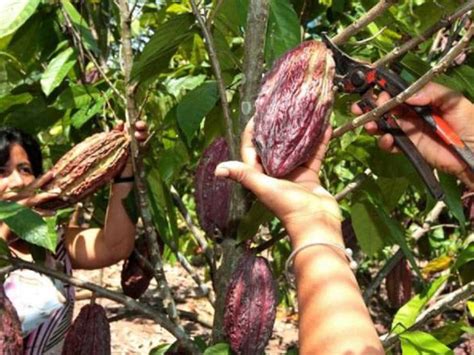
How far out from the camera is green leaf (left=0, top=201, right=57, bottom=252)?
4.26ft

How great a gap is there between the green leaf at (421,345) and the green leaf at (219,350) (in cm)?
32

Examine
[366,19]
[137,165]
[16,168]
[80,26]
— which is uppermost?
[80,26]

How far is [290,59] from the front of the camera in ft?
3.95

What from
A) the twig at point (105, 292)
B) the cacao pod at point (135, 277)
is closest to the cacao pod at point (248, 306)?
the twig at point (105, 292)

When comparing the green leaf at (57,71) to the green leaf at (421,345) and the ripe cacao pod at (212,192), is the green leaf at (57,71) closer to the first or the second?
the ripe cacao pod at (212,192)

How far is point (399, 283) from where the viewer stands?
2.58 m

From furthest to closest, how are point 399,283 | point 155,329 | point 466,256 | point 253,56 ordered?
point 155,329 → point 399,283 → point 466,256 → point 253,56

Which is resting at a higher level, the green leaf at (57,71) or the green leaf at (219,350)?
the green leaf at (57,71)

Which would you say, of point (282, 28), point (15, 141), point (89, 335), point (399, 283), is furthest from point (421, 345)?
point (399, 283)

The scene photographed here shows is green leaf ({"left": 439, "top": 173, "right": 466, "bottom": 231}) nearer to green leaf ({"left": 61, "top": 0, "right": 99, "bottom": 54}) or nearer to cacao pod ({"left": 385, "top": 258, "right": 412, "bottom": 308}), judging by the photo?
green leaf ({"left": 61, "top": 0, "right": 99, "bottom": 54})

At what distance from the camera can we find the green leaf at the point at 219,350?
4.37 feet

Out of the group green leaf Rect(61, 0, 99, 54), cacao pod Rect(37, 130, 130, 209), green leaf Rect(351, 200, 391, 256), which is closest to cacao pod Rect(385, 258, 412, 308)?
green leaf Rect(351, 200, 391, 256)

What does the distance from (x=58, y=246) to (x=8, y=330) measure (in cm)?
57

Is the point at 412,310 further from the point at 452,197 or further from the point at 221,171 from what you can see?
the point at 221,171
